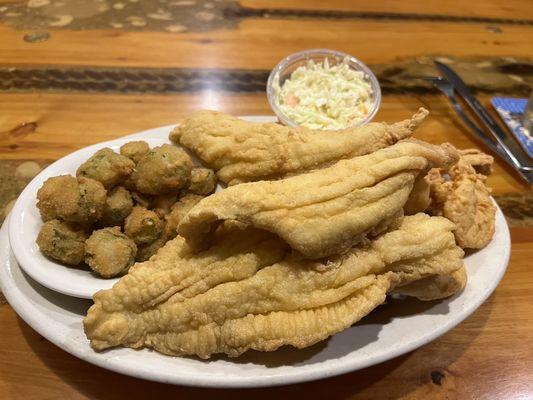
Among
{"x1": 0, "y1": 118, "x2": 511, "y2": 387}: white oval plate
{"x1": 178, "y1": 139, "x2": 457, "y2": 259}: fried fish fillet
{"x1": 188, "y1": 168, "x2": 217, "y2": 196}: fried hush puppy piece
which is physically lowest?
{"x1": 0, "y1": 118, "x2": 511, "y2": 387}: white oval plate

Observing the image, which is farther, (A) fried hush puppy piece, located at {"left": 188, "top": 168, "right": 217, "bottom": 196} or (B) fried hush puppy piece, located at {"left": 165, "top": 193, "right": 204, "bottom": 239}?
(A) fried hush puppy piece, located at {"left": 188, "top": 168, "right": 217, "bottom": 196}

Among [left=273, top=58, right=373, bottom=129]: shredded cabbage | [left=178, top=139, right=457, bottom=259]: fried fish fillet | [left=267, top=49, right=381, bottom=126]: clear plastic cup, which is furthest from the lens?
[left=267, top=49, right=381, bottom=126]: clear plastic cup

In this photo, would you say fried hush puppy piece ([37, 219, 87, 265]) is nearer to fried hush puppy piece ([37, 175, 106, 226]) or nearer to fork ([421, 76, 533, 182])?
fried hush puppy piece ([37, 175, 106, 226])

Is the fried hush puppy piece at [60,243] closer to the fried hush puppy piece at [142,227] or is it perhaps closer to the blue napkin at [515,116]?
the fried hush puppy piece at [142,227]

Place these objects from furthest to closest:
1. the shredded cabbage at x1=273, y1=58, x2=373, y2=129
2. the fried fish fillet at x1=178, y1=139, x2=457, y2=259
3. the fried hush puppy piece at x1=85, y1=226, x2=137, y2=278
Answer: the shredded cabbage at x1=273, y1=58, x2=373, y2=129 < the fried hush puppy piece at x1=85, y1=226, x2=137, y2=278 < the fried fish fillet at x1=178, y1=139, x2=457, y2=259

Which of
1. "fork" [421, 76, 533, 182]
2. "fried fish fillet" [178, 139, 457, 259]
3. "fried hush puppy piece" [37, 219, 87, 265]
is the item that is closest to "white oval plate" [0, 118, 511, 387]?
"fried hush puppy piece" [37, 219, 87, 265]

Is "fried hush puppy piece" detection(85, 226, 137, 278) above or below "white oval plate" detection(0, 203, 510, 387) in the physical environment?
above

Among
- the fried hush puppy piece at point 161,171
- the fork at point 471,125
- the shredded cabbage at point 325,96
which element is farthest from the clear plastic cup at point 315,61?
the fried hush puppy piece at point 161,171

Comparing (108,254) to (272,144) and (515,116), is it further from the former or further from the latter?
(515,116)
